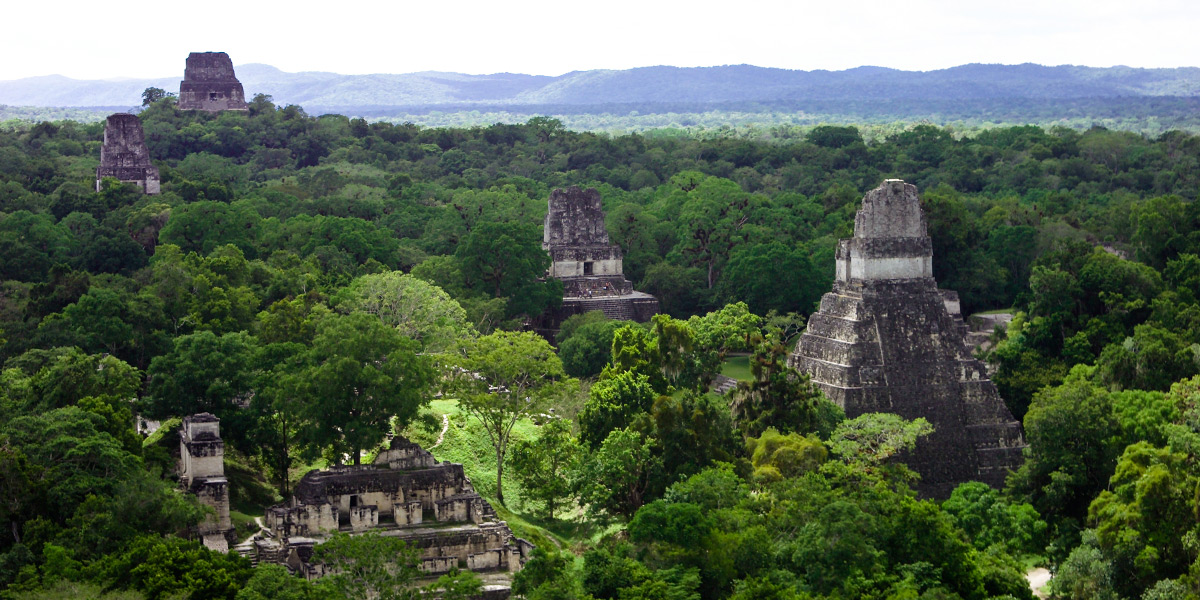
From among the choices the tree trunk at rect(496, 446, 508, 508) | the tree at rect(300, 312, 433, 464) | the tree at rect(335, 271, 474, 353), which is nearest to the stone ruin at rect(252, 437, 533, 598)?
the tree at rect(300, 312, 433, 464)

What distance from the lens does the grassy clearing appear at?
30.4 metres

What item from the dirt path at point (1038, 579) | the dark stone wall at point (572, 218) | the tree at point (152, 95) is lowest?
the dirt path at point (1038, 579)

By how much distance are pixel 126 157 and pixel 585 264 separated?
2146cm

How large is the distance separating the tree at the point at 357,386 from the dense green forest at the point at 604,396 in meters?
0.05

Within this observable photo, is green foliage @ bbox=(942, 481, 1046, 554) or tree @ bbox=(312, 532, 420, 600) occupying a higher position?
tree @ bbox=(312, 532, 420, 600)

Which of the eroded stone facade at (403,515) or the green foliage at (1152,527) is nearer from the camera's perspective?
the eroded stone facade at (403,515)

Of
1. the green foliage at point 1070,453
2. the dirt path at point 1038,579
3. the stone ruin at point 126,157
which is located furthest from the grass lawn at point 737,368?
the stone ruin at point 126,157

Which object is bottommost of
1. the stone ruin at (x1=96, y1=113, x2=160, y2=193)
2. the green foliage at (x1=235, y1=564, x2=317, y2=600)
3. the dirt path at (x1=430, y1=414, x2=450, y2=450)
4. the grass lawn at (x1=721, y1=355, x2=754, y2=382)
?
the grass lawn at (x1=721, y1=355, x2=754, y2=382)

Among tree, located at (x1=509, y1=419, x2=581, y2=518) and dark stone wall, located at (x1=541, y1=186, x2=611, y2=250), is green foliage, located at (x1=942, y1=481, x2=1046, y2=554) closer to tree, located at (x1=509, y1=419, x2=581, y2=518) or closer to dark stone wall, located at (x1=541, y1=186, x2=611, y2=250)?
tree, located at (x1=509, y1=419, x2=581, y2=518)

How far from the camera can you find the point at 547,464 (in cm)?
3225

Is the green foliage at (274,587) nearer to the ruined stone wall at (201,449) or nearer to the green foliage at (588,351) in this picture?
the ruined stone wall at (201,449)

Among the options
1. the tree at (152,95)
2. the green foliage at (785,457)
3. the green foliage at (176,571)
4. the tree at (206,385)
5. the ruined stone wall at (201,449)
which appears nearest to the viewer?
the green foliage at (176,571)

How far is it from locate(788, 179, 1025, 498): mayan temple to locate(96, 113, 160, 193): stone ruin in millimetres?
34577

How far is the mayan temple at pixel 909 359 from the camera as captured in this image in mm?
34500
